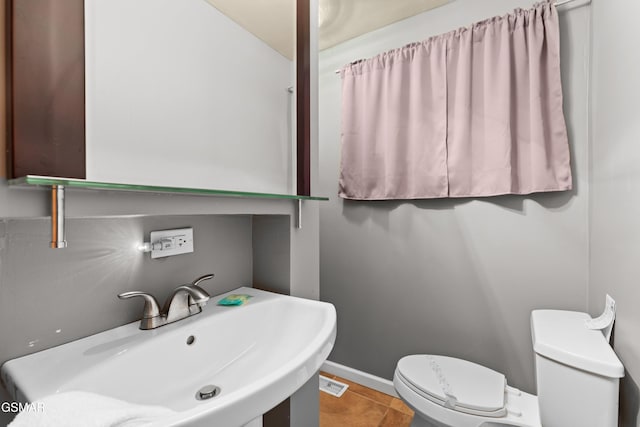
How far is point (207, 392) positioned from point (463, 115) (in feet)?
5.12

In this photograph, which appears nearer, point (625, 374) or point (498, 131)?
point (625, 374)

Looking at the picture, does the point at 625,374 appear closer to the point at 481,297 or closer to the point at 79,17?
the point at 481,297

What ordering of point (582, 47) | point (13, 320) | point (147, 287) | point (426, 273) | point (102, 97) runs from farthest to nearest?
point (426, 273)
point (582, 47)
point (147, 287)
point (102, 97)
point (13, 320)

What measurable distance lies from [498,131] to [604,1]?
1.79 ft

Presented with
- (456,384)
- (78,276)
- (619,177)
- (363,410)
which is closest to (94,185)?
(78,276)

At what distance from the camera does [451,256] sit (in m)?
1.56

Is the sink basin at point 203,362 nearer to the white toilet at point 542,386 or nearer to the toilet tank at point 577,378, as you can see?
the white toilet at point 542,386

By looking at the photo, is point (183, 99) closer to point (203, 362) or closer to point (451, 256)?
point (203, 362)

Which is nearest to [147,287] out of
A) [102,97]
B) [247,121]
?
[102,97]

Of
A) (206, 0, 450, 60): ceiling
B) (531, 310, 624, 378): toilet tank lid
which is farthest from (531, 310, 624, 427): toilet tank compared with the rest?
(206, 0, 450, 60): ceiling

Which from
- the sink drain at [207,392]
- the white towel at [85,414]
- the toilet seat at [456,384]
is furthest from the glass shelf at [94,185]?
the toilet seat at [456,384]

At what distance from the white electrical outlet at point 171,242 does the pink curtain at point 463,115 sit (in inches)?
43.2

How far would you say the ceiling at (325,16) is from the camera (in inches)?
43.8

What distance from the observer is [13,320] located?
2.07 ft
